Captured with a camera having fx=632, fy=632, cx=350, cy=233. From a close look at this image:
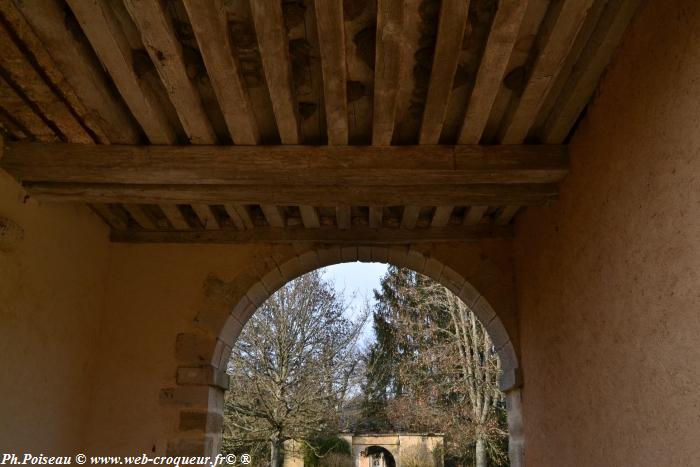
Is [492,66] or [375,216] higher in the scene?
[375,216]

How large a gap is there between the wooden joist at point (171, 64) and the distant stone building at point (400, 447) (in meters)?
9.16

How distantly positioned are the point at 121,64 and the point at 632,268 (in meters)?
2.04

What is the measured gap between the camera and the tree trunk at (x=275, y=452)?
9.62 meters

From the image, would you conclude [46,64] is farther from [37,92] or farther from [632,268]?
[632,268]

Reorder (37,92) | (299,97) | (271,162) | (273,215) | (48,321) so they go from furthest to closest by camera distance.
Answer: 1. (273,215)
2. (48,321)
3. (271,162)
4. (299,97)
5. (37,92)

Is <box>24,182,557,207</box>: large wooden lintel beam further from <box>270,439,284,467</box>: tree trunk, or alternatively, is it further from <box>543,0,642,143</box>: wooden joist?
<box>270,439,284,467</box>: tree trunk

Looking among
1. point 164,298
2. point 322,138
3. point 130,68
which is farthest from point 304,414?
point 130,68

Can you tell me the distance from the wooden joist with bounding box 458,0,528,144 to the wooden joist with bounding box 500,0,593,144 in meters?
0.13

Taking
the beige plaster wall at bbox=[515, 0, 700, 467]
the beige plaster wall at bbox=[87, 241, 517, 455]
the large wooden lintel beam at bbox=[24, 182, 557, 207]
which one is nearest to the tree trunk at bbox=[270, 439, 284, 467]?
the beige plaster wall at bbox=[87, 241, 517, 455]

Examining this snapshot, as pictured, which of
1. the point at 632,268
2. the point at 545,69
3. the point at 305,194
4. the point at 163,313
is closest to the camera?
the point at 632,268

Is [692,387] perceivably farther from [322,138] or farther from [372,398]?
[372,398]

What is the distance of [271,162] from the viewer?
296 cm

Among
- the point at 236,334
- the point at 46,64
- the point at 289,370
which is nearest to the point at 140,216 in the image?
the point at 236,334

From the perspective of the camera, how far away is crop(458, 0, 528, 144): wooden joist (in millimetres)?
2100
